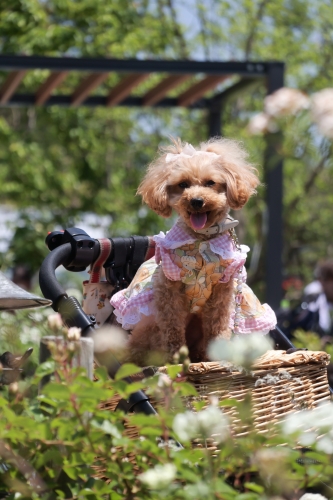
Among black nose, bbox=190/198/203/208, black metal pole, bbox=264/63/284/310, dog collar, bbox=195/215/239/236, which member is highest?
A: black nose, bbox=190/198/203/208

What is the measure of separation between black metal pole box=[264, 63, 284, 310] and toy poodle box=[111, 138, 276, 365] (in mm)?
3300

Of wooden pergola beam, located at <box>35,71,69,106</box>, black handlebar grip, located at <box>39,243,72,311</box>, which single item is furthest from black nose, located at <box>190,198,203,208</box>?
wooden pergola beam, located at <box>35,71,69,106</box>

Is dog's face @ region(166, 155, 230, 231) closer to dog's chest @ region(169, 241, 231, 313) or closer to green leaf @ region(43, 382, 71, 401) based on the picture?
A: dog's chest @ region(169, 241, 231, 313)

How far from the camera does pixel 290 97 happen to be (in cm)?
248

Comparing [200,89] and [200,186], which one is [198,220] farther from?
[200,89]

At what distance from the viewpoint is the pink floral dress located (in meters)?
2.77

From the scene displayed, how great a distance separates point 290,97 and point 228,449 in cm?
139

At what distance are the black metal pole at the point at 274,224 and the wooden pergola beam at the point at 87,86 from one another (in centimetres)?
143

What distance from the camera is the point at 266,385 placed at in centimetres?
232

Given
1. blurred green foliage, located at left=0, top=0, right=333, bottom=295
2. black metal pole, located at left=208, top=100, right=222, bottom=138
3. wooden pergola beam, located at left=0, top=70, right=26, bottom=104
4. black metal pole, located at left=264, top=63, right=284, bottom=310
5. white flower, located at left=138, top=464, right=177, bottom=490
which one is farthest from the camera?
blurred green foliage, located at left=0, top=0, right=333, bottom=295

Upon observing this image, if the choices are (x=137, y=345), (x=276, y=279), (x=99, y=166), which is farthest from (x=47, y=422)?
(x=99, y=166)

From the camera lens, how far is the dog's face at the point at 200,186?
2766 mm

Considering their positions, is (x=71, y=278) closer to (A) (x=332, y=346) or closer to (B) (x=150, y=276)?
(A) (x=332, y=346)

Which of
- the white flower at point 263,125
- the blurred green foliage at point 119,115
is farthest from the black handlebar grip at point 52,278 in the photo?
the blurred green foliage at point 119,115
